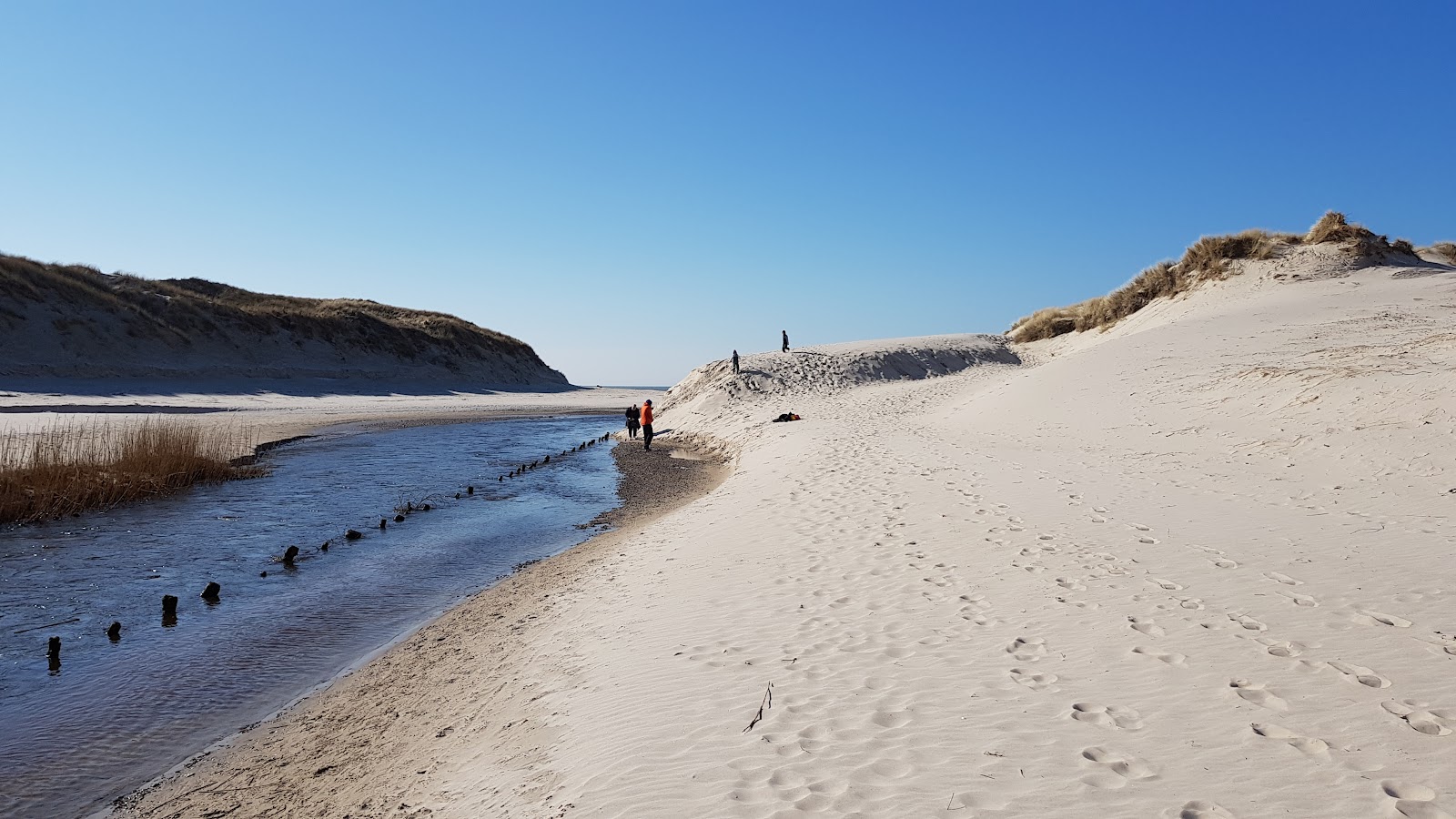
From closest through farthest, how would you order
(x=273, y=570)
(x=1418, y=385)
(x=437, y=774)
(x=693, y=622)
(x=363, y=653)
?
(x=437, y=774), (x=693, y=622), (x=363, y=653), (x=273, y=570), (x=1418, y=385)

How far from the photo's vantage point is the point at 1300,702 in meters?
4.07

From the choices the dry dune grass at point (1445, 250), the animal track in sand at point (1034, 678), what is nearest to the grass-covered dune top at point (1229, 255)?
the dry dune grass at point (1445, 250)

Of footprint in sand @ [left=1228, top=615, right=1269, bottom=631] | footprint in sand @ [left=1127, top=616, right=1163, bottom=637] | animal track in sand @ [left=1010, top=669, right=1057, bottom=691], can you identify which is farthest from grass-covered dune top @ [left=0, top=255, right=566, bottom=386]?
footprint in sand @ [left=1228, top=615, right=1269, bottom=631]

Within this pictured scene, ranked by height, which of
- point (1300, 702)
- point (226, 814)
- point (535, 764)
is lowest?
point (226, 814)

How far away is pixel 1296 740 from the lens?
369 cm

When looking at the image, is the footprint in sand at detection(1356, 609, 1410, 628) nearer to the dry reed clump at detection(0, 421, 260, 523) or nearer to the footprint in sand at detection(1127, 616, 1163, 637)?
the footprint in sand at detection(1127, 616, 1163, 637)

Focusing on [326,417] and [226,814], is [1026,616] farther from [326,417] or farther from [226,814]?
[326,417]

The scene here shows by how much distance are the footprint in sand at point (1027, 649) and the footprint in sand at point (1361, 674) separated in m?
1.62

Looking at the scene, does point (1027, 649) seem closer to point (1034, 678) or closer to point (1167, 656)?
point (1034, 678)

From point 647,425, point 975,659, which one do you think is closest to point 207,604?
point 975,659

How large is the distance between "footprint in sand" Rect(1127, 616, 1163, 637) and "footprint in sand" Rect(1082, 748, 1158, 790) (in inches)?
73.6

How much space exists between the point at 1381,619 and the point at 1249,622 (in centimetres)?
81

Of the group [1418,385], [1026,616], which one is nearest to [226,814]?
[1026,616]

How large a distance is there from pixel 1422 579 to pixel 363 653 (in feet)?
30.3
